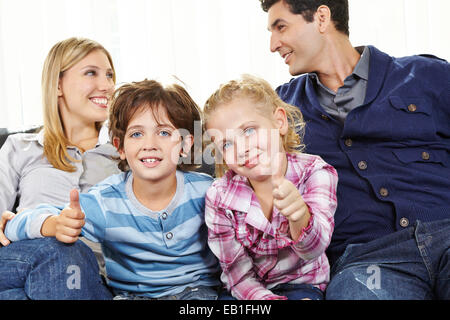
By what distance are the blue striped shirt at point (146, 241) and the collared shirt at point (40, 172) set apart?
0.29m

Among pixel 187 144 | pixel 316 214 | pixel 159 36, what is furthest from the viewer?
pixel 159 36

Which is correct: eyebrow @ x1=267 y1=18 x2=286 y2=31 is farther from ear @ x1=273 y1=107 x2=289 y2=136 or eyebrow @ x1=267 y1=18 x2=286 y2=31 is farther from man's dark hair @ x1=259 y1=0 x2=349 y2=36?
ear @ x1=273 y1=107 x2=289 y2=136

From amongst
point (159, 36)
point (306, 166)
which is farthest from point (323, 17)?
point (159, 36)

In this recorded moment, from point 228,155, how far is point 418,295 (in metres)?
0.59

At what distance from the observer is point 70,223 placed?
1170 mm

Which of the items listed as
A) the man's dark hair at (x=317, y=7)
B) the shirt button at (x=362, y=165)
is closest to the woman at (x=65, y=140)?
the man's dark hair at (x=317, y=7)

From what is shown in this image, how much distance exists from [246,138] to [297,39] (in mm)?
635

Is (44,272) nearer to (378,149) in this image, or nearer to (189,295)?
(189,295)

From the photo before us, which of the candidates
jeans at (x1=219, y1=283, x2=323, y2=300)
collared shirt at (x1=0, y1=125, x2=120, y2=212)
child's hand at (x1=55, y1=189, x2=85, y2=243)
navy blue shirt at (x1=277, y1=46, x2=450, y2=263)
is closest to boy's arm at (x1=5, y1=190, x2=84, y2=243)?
child's hand at (x1=55, y1=189, x2=85, y2=243)

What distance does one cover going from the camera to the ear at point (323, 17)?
1785 millimetres

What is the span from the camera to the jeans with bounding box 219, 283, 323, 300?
1.27m

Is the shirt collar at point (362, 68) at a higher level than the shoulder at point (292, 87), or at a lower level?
higher

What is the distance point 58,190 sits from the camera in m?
1.66

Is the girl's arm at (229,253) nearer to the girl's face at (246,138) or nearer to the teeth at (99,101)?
the girl's face at (246,138)
